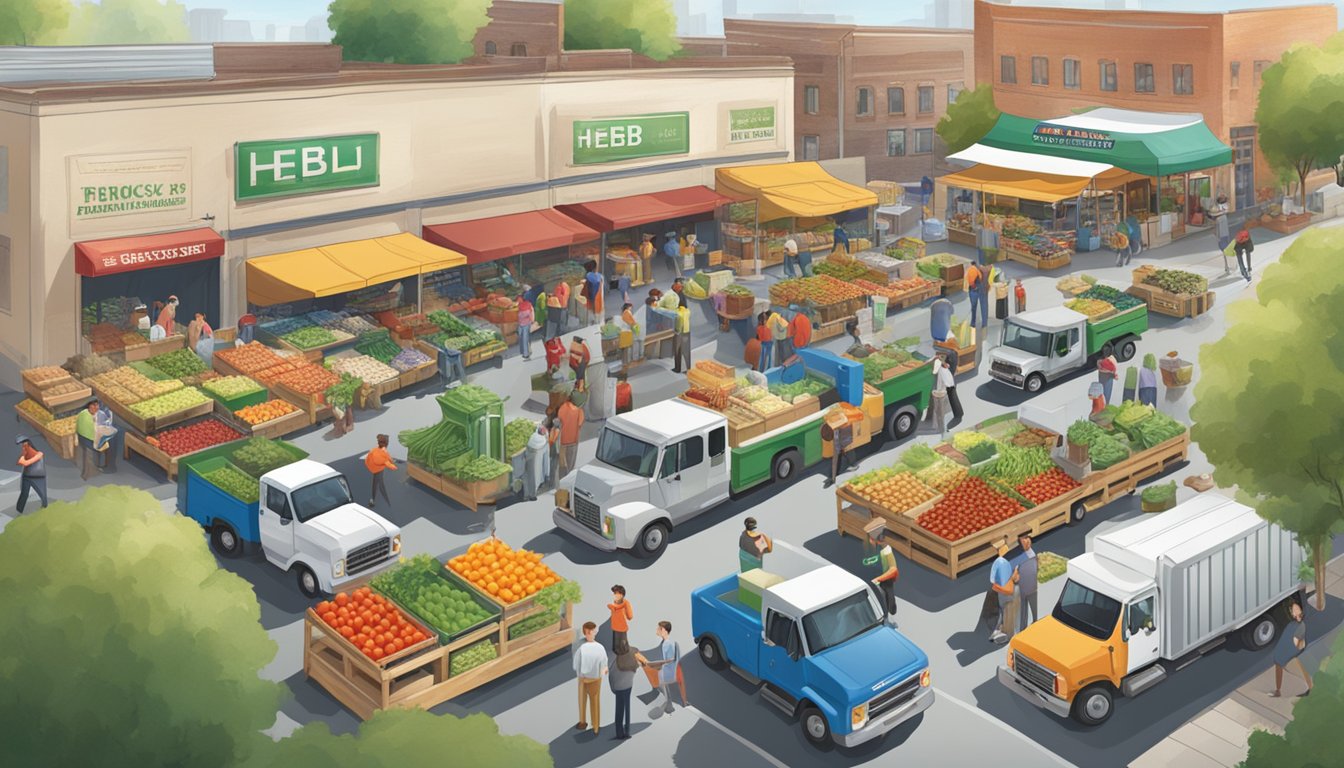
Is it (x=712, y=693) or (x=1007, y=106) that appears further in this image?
(x=1007, y=106)

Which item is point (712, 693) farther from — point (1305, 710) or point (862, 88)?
point (862, 88)

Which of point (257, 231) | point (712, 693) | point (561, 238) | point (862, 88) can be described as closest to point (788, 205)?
point (561, 238)

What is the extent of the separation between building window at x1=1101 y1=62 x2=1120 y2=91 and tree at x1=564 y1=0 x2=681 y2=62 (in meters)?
16.0

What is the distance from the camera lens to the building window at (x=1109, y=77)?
166ft

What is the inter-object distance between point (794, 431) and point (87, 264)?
14893mm

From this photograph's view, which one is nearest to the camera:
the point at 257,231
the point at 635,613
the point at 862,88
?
the point at 635,613

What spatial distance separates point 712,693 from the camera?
65.5 ft

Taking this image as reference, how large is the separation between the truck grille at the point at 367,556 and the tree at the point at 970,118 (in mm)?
33921

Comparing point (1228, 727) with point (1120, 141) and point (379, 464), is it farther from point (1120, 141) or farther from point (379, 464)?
point (1120, 141)

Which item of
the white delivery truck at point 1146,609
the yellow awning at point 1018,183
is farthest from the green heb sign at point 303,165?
the white delivery truck at point 1146,609

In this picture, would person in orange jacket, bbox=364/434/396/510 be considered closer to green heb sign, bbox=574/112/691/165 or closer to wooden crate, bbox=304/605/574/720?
wooden crate, bbox=304/605/574/720

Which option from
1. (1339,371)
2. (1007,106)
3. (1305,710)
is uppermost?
(1007,106)

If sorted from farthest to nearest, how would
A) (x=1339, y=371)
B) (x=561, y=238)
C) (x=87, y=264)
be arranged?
(x=561, y=238)
(x=87, y=264)
(x=1339, y=371)

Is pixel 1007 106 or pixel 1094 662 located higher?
pixel 1007 106
